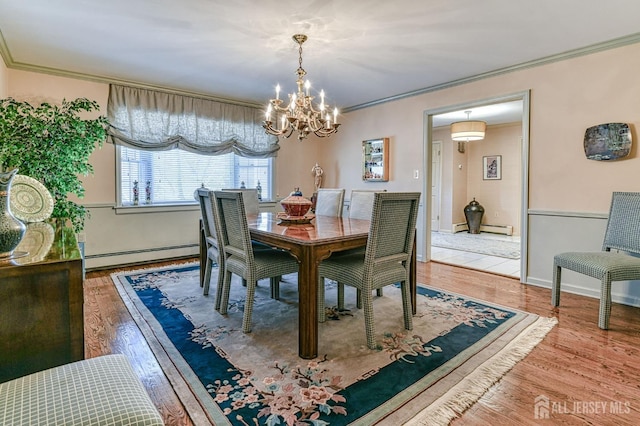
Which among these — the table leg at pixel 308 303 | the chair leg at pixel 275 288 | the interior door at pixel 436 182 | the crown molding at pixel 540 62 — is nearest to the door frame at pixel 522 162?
the crown molding at pixel 540 62

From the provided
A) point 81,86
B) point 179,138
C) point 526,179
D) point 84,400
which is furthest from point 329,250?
point 81,86

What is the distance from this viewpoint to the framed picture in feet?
24.2

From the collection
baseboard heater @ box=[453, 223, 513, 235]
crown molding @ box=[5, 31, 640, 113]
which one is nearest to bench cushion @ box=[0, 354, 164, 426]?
crown molding @ box=[5, 31, 640, 113]

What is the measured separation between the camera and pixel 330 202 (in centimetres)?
388

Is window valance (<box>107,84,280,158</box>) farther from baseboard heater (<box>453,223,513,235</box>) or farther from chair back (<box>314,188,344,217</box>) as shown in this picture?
baseboard heater (<box>453,223,513,235</box>)

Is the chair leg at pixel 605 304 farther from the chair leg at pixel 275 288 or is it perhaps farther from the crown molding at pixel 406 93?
the chair leg at pixel 275 288

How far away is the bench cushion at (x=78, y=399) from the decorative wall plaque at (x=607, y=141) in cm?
384

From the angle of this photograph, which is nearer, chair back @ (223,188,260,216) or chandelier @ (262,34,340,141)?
chandelier @ (262,34,340,141)

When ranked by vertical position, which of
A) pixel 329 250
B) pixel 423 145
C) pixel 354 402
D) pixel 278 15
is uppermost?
pixel 278 15

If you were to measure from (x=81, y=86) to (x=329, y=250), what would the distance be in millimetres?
3705

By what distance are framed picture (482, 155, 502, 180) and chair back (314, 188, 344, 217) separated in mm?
5039

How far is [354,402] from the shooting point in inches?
65.8

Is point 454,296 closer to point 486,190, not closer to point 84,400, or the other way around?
point 84,400

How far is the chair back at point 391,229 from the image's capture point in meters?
2.20
